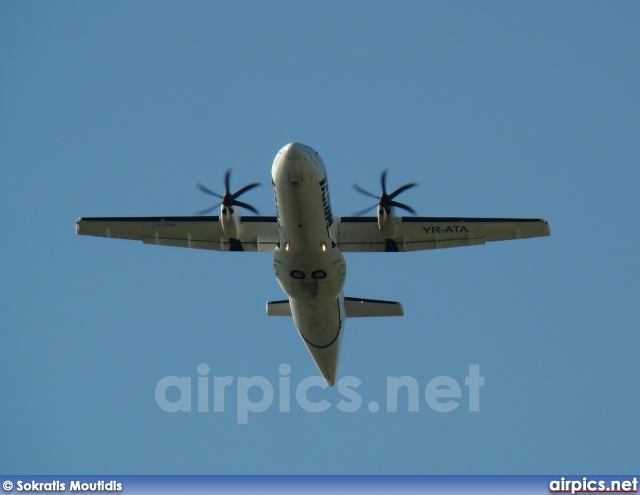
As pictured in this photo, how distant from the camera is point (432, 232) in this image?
2800 cm

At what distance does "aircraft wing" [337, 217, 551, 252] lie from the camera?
27.6m

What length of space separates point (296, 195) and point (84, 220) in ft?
24.3

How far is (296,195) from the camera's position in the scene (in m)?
23.8

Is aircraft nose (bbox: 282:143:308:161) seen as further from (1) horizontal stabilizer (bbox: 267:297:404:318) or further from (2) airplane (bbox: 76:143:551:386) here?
(1) horizontal stabilizer (bbox: 267:297:404:318)

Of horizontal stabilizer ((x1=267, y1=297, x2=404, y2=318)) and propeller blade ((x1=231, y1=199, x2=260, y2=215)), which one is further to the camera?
horizontal stabilizer ((x1=267, y1=297, x2=404, y2=318))

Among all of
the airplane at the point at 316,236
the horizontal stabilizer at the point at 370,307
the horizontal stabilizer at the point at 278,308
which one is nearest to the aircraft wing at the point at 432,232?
the airplane at the point at 316,236

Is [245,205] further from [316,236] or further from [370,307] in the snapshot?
[370,307]

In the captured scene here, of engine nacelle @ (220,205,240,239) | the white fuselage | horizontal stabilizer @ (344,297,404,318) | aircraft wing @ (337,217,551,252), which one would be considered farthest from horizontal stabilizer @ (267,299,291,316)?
engine nacelle @ (220,205,240,239)

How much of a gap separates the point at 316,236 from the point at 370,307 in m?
4.37

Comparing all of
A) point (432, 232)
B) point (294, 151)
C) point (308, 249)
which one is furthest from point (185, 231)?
point (432, 232)

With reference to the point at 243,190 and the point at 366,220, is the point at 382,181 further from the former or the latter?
the point at 243,190

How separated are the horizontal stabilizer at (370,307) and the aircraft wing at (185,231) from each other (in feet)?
8.65

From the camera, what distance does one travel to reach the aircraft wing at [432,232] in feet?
90.5

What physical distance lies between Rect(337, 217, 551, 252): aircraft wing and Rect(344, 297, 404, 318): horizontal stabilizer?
138cm
